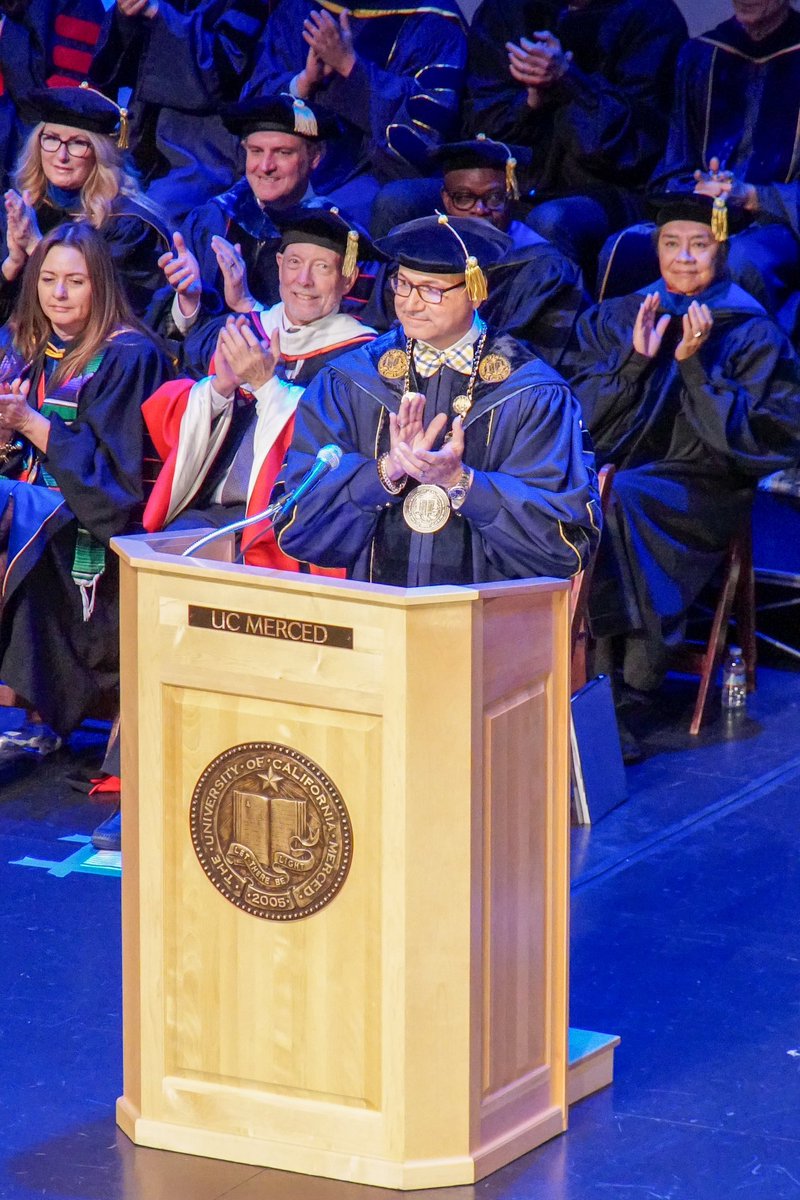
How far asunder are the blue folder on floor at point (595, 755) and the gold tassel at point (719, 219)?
4.83ft

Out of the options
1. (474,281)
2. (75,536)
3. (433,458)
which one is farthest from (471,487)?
(75,536)

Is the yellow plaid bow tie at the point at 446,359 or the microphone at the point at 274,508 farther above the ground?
the yellow plaid bow tie at the point at 446,359

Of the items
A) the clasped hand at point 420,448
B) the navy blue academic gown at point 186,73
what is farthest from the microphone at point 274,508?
the navy blue academic gown at point 186,73

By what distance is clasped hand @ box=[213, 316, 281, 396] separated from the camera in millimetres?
5027

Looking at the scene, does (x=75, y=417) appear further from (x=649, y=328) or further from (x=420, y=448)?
(x=420, y=448)

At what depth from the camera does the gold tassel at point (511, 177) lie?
5968 mm

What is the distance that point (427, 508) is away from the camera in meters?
3.74

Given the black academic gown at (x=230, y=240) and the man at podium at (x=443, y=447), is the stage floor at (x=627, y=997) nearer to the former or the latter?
the man at podium at (x=443, y=447)

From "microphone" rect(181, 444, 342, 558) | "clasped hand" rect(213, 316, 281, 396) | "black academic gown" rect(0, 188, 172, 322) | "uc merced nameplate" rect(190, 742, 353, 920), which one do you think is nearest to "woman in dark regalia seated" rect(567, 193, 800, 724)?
"clasped hand" rect(213, 316, 281, 396)

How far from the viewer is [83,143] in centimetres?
620

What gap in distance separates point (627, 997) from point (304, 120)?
3.36 meters

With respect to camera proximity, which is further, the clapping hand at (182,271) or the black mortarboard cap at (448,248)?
the clapping hand at (182,271)

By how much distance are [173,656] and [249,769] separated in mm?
213

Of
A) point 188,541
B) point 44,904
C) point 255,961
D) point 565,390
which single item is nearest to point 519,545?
point 565,390
